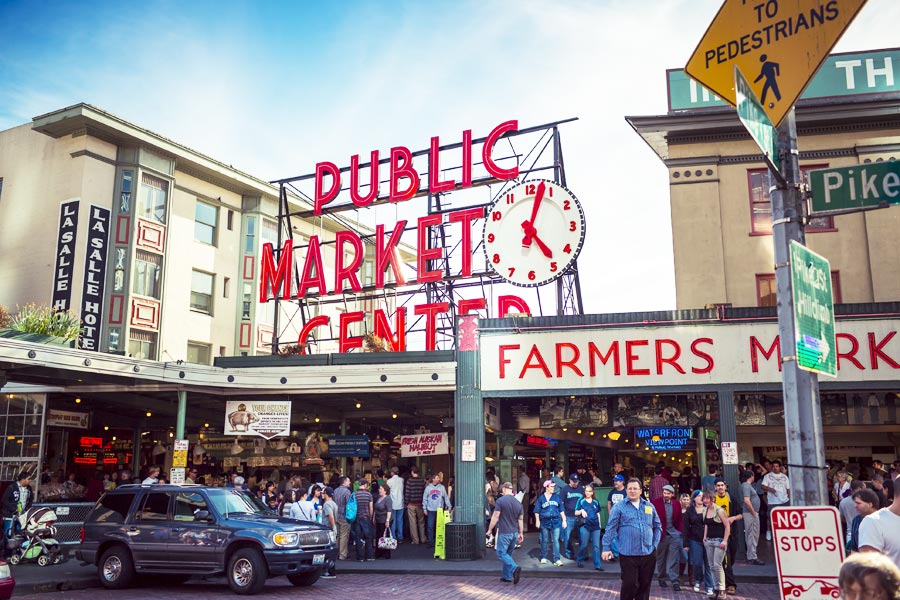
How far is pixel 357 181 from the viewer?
31.2 metres

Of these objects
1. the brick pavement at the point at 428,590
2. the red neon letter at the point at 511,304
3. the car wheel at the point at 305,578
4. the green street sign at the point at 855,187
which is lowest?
the brick pavement at the point at 428,590

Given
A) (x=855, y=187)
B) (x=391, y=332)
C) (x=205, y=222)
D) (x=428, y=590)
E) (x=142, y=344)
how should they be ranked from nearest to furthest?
1. (x=855, y=187)
2. (x=428, y=590)
3. (x=391, y=332)
4. (x=142, y=344)
5. (x=205, y=222)

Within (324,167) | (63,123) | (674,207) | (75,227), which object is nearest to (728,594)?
(674,207)

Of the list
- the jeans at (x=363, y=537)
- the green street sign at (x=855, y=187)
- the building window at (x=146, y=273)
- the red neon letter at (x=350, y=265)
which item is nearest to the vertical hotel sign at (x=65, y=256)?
the building window at (x=146, y=273)

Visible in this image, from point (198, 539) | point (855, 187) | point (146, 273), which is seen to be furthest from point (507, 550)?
point (146, 273)

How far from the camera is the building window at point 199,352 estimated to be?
114ft

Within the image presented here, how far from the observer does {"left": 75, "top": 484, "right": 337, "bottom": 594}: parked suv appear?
47.8 ft

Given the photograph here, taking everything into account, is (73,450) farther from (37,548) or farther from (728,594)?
(728,594)

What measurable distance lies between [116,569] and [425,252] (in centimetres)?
1562

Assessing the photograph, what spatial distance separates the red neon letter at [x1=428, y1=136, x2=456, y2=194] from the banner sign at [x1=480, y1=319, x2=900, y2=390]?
9.45 m

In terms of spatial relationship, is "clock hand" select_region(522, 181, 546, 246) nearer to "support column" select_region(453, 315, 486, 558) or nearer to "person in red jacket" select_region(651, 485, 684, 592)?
"support column" select_region(453, 315, 486, 558)

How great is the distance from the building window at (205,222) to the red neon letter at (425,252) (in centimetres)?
Answer: 1215

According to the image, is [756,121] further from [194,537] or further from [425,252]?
[425,252]

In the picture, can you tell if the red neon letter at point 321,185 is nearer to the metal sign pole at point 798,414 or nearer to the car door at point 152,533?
the car door at point 152,533
